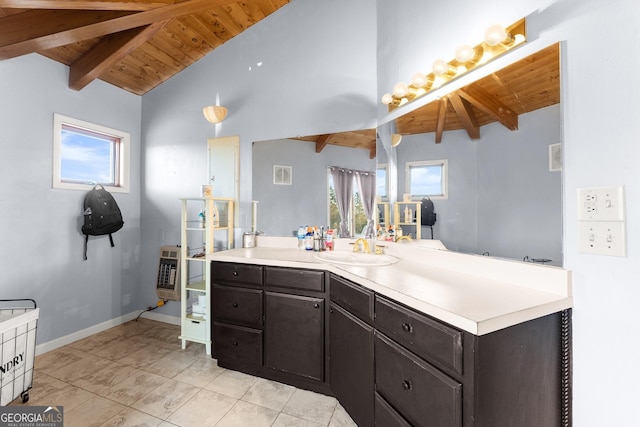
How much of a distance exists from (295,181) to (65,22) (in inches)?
76.6

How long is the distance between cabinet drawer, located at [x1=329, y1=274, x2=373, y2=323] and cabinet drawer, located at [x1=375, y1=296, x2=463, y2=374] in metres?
0.07

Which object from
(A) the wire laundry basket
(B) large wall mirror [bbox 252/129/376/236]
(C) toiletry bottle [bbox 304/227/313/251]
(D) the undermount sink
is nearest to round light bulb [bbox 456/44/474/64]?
(B) large wall mirror [bbox 252/129/376/236]

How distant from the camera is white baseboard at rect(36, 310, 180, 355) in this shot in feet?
7.73

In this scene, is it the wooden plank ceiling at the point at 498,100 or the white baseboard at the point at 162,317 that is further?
the white baseboard at the point at 162,317

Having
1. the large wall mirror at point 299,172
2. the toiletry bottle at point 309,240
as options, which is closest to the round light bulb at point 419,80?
the large wall mirror at point 299,172

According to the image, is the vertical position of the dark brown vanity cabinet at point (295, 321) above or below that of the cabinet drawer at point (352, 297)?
below

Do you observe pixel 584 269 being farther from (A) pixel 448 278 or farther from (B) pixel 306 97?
(B) pixel 306 97

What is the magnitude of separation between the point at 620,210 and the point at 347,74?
1925mm

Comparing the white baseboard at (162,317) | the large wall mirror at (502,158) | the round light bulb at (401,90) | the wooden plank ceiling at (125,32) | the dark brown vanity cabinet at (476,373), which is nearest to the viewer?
the dark brown vanity cabinet at (476,373)

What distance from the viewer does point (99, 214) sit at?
2.64 metres

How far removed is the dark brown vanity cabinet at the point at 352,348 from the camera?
1.34 m

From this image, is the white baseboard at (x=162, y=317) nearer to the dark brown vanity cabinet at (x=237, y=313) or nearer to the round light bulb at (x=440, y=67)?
the dark brown vanity cabinet at (x=237, y=313)

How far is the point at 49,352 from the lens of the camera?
2.34m

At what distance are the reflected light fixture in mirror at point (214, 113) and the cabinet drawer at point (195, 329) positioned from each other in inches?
72.6
